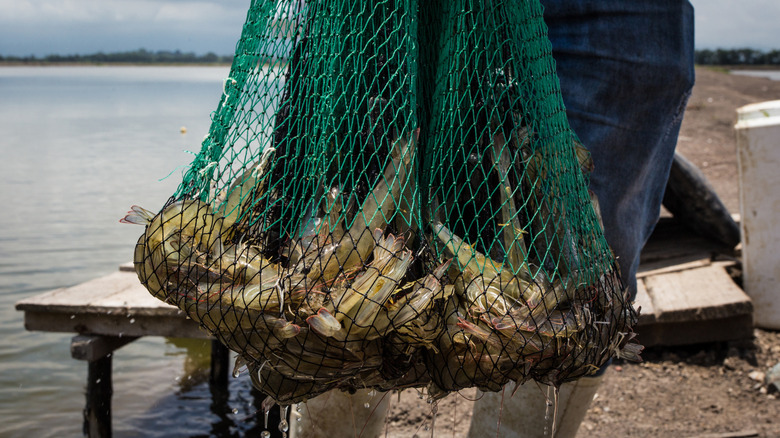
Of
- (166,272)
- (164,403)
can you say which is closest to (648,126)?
(166,272)

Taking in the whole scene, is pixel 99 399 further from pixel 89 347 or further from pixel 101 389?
pixel 89 347

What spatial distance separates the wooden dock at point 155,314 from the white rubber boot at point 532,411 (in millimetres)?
2311

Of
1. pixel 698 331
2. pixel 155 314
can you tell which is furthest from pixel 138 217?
pixel 698 331

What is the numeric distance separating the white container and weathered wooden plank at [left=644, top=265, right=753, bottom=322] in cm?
27

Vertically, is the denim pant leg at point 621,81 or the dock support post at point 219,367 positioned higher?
the denim pant leg at point 621,81

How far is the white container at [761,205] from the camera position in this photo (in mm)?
5129

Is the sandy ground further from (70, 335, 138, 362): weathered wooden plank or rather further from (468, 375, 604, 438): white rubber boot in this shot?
(70, 335, 138, 362): weathered wooden plank

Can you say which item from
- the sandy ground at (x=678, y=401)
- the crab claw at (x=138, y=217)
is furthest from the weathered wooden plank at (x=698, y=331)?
the crab claw at (x=138, y=217)

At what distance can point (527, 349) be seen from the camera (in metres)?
1.77

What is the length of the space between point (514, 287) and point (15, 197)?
46.1 feet

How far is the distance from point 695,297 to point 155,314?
3.49 metres

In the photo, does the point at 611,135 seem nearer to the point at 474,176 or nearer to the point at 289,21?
the point at 474,176

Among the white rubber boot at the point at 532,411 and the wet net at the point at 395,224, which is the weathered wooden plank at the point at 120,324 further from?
the wet net at the point at 395,224

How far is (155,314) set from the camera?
4531 mm
